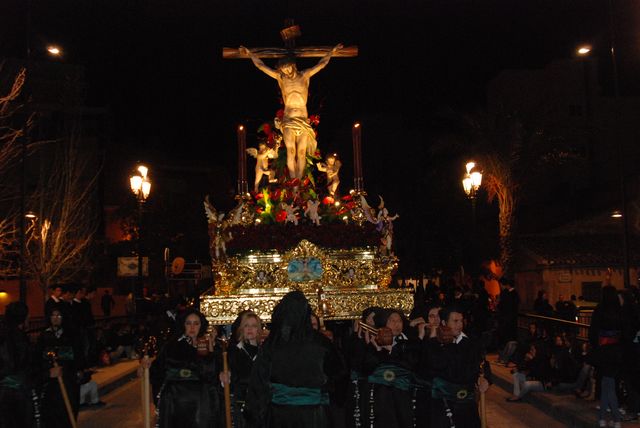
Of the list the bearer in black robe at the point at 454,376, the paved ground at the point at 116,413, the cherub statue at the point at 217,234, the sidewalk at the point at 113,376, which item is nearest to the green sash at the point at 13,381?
the paved ground at the point at 116,413

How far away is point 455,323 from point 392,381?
2.81 ft

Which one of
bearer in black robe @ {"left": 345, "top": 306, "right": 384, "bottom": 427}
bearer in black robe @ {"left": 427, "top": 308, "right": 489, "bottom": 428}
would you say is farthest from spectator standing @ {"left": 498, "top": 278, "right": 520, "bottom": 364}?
bearer in black robe @ {"left": 427, "top": 308, "right": 489, "bottom": 428}

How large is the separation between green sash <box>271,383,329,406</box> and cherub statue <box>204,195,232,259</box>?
7511mm

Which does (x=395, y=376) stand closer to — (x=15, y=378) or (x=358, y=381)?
(x=358, y=381)

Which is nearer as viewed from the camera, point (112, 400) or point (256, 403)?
point (256, 403)

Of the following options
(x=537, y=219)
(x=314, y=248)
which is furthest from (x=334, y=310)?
(x=537, y=219)

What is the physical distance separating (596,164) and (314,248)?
101 feet

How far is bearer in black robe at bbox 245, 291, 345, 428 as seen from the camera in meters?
5.35

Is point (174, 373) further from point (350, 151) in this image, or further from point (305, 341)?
point (350, 151)

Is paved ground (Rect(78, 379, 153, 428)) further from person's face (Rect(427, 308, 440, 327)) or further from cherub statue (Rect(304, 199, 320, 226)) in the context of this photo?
person's face (Rect(427, 308, 440, 327))

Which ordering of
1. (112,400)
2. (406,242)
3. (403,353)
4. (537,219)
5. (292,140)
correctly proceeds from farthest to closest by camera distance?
1. (537,219)
2. (406,242)
3. (292,140)
4. (112,400)
5. (403,353)

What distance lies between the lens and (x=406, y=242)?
31.7 metres

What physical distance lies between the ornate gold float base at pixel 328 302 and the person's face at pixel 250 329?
4.89 m

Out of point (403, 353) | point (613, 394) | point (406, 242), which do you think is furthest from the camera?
point (406, 242)
